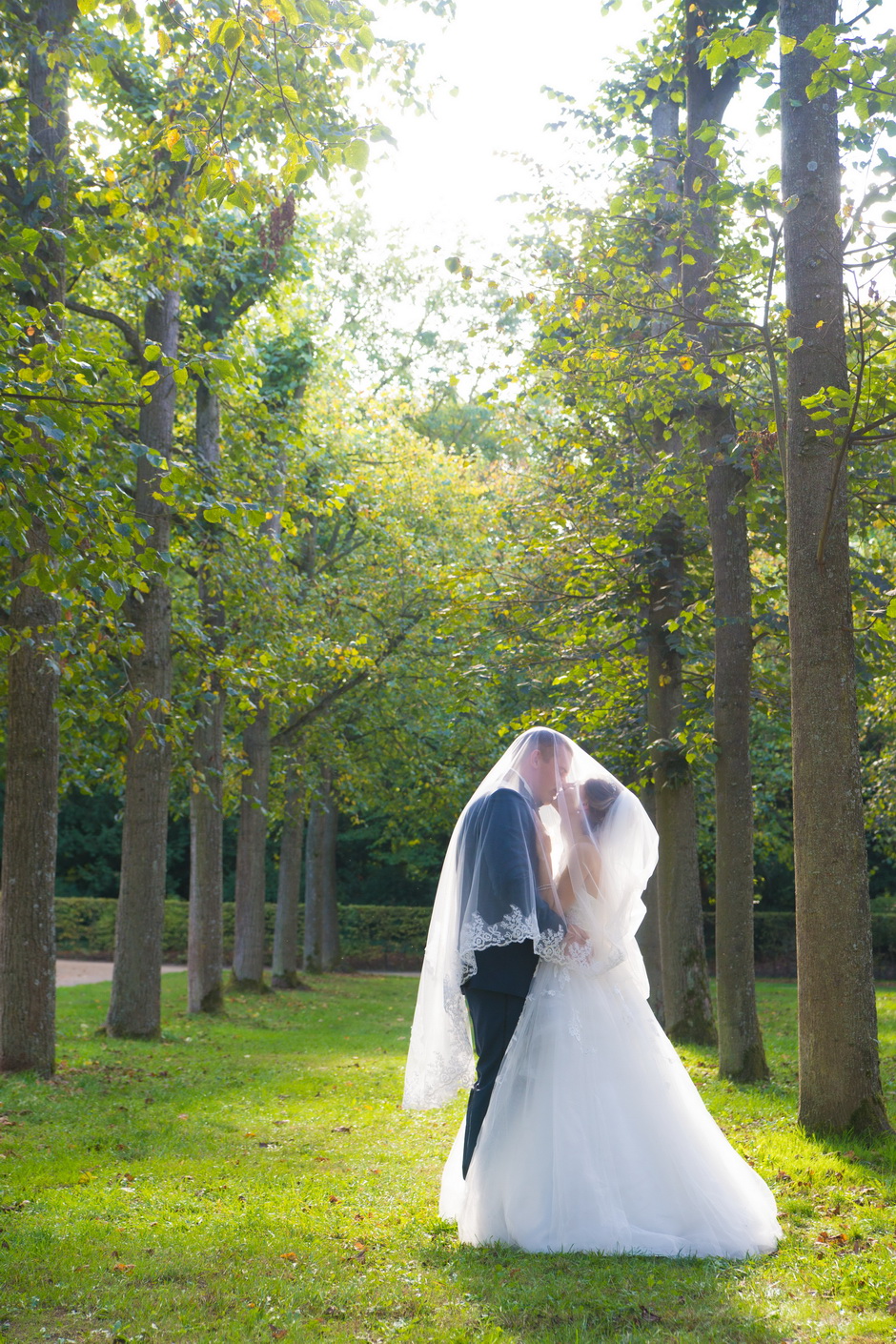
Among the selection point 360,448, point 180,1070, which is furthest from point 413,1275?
point 360,448

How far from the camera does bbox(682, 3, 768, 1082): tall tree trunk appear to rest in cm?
939

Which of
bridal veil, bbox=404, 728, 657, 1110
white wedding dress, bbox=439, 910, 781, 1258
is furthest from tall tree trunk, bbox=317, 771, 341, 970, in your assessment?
white wedding dress, bbox=439, 910, 781, 1258

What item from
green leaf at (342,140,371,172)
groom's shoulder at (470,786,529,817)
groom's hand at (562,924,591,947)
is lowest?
groom's hand at (562,924,591,947)

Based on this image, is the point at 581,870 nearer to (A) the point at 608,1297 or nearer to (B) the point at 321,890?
(A) the point at 608,1297

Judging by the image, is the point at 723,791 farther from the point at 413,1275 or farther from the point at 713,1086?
the point at 413,1275

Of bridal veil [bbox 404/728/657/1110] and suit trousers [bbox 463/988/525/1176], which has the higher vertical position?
bridal veil [bbox 404/728/657/1110]

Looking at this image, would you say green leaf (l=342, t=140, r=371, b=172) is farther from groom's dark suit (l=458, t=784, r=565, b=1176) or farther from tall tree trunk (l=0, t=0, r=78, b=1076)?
tall tree trunk (l=0, t=0, r=78, b=1076)

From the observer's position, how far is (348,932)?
3188 centimetres

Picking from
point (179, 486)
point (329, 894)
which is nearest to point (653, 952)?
point (179, 486)

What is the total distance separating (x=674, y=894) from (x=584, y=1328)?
869 centimetres

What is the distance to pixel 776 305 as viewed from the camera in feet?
30.5

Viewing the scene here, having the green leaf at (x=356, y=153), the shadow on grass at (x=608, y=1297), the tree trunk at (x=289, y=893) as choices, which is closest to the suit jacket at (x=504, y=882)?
the shadow on grass at (x=608, y=1297)

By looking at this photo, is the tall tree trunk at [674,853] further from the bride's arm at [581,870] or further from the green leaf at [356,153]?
the green leaf at [356,153]

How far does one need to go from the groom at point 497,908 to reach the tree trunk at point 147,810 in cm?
733
